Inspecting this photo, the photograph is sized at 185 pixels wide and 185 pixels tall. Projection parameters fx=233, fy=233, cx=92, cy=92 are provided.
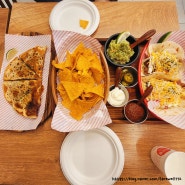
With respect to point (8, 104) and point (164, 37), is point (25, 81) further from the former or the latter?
point (164, 37)

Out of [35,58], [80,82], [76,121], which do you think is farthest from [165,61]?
[35,58]

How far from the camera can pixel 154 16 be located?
5.95 ft

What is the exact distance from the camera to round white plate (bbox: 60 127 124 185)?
4.65 feet

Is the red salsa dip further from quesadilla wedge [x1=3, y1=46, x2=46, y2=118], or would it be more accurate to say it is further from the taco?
quesadilla wedge [x1=3, y1=46, x2=46, y2=118]

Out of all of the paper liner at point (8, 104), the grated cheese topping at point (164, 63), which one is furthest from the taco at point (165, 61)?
the paper liner at point (8, 104)

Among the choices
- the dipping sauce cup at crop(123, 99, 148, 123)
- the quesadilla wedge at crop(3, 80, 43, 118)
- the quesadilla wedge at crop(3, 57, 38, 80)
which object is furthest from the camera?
the quesadilla wedge at crop(3, 57, 38, 80)

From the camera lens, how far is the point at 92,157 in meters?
1.48

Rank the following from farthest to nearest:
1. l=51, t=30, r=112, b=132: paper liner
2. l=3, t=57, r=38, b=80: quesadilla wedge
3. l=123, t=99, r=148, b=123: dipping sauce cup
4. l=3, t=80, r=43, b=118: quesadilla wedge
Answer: l=3, t=57, r=38, b=80: quesadilla wedge → l=3, t=80, r=43, b=118: quesadilla wedge → l=123, t=99, r=148, b=123: dipping sauce cup → l=51, t=30, r=112, b=132: paper liner

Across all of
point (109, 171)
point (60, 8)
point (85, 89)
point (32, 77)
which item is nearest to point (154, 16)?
point (60, 8)

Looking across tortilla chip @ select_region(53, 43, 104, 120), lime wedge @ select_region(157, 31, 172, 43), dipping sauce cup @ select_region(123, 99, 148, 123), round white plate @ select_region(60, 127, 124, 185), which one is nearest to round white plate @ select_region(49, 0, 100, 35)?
tortilla chip @ select_region(53, 43, 104, 120)

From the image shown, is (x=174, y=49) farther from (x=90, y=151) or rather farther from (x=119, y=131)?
(x=90, y=151)

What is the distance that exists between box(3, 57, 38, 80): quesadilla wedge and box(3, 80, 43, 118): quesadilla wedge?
4cm

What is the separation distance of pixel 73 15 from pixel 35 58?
0.46m

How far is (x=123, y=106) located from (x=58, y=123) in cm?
44
